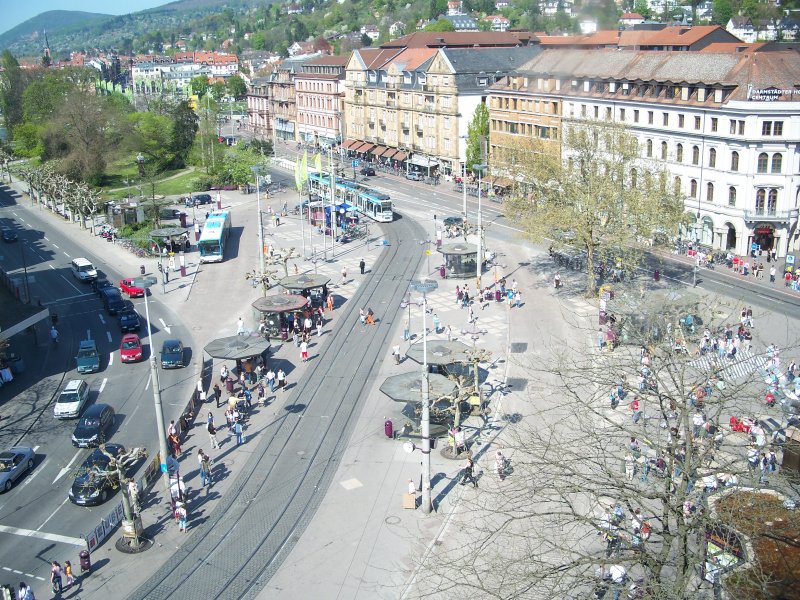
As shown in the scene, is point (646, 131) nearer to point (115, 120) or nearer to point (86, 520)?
point (86, 520)

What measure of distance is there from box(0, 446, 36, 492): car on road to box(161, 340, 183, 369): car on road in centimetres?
1113

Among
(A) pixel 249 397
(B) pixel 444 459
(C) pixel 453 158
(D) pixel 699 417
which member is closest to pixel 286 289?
(A) pixel 249 397

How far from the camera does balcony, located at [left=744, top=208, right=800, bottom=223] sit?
62906 mm

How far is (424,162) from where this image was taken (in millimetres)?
107750

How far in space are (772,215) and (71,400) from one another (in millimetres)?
50259

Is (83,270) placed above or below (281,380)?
above

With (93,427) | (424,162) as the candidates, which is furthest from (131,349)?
(424,162)

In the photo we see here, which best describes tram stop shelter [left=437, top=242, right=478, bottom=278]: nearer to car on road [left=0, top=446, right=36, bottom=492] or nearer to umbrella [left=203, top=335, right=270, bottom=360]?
umbrella [left=203, top=335, right=270, bottom=360]

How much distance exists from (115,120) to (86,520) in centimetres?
11280

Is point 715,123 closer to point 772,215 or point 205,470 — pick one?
point 772,215

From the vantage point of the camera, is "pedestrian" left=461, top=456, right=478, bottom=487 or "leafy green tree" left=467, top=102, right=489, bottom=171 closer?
"pedestrian" left=461, top=456, right=478, bottom=487

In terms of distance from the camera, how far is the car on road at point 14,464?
34.8m

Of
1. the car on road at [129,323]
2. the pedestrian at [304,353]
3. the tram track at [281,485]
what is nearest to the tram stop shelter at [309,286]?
the tram track at [281,485]

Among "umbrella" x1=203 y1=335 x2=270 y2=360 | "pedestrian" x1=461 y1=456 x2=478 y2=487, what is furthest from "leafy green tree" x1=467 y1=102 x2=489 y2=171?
"pedestrian" x1=461 y1=456 x2=478 y2=487
